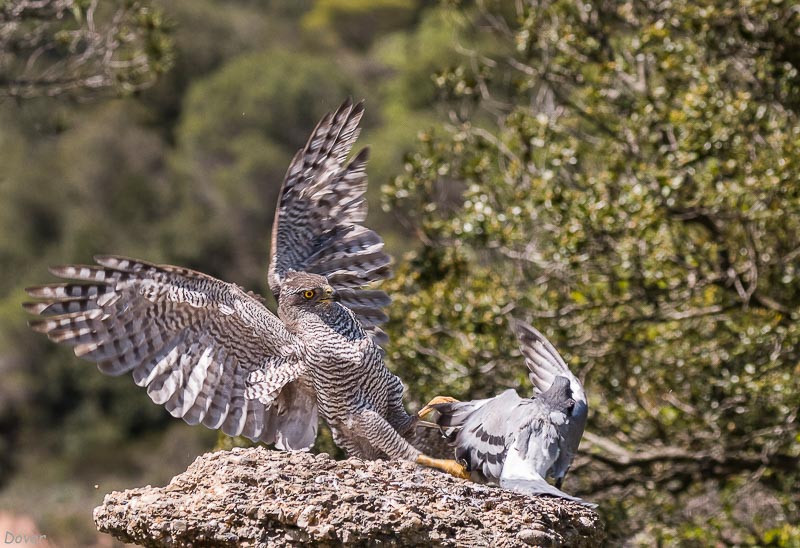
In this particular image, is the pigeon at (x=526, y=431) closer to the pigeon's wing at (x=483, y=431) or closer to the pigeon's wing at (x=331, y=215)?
the pigeon's wing at (x=483, y=431)

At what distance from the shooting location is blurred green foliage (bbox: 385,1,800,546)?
8352 mm

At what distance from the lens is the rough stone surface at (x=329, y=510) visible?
5098mm

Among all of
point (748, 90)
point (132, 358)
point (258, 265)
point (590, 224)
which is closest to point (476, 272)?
point (590, 224)

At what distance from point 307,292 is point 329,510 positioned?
1501 millimetres

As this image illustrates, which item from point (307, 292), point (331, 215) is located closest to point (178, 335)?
point (307, 292)

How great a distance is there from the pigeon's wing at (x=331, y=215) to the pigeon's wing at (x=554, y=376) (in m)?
1.12

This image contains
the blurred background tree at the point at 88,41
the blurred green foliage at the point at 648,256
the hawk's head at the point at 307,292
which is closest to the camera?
the hawk's head at the point at 307,292

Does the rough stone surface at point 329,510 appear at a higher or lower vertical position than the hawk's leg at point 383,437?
higher

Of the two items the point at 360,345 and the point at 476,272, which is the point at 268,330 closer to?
the point at 360,345

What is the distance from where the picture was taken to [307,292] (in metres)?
6.30

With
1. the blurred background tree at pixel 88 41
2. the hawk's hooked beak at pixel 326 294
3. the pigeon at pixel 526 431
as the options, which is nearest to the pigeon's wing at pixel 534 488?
the pigeon at pixel 526 431

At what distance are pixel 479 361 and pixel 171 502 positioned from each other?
391cm

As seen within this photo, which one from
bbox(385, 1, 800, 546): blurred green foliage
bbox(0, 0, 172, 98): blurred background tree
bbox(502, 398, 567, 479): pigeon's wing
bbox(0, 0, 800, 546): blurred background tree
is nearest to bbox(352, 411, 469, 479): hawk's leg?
bbox(502, 398, 567, 479): pigeon's wing

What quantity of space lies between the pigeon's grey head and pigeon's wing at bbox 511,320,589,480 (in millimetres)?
28
